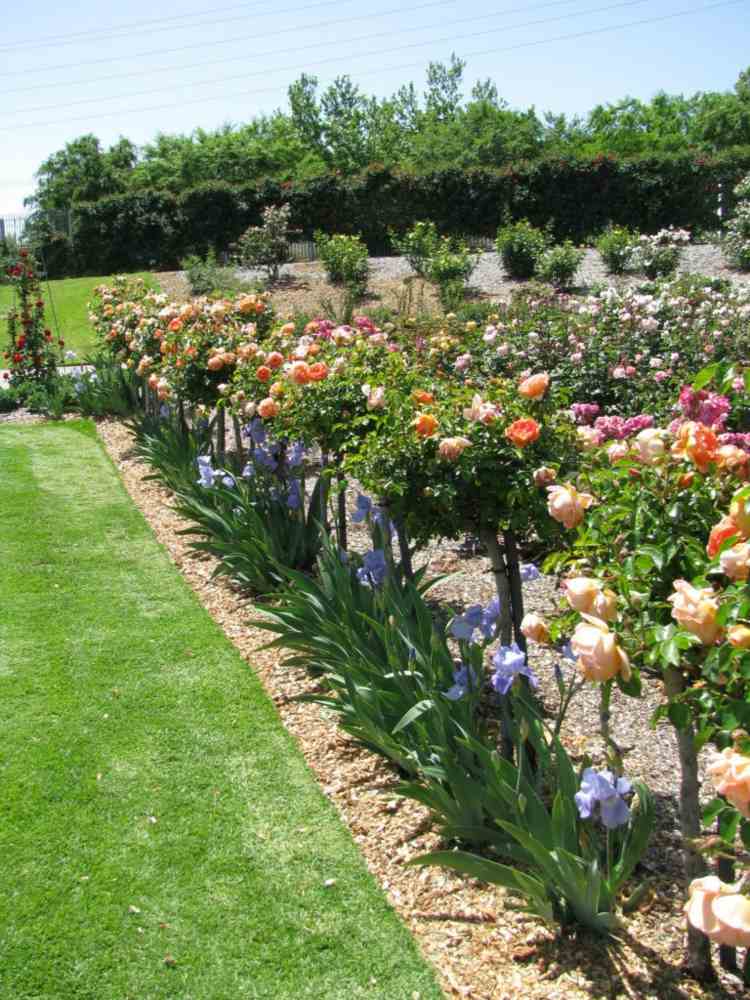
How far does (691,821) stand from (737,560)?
2.70ft

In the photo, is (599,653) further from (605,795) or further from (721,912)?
(605,795)

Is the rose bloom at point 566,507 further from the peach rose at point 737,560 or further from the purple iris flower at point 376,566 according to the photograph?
the purple iris flower at point 376,566

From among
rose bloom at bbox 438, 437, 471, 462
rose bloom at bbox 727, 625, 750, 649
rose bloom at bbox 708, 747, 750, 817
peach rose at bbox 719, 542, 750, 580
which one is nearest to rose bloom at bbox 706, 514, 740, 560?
peach rose at bbox 719, 542, 750, 580

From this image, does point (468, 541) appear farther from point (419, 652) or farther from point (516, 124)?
point (516, 124)

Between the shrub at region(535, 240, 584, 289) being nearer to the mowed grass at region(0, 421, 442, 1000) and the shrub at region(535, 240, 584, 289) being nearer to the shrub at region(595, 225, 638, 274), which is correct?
the shrub at region(595, 225, 638, 274)

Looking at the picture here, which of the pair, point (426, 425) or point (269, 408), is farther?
point (269, 408)

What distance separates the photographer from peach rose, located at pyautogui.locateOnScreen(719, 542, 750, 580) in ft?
5.78

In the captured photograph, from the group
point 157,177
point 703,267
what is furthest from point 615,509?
point 157,177

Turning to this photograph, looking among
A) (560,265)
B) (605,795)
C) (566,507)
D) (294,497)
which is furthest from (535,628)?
(560,265)

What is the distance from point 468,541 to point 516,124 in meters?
48.0

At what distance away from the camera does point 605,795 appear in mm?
2314

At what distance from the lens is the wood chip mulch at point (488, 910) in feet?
7.79

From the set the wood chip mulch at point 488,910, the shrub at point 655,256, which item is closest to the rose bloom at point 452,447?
the wood chip mulch at point 488,910

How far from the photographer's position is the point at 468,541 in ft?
12.2
